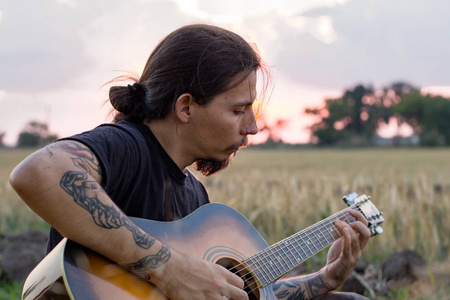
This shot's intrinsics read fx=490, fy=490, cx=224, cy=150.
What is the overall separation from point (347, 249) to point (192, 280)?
0.94 metres

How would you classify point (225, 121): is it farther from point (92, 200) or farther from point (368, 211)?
point (368, 211)

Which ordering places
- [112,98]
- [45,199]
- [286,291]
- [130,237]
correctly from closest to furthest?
[45,199], [130,237], [112,98], [286,291]

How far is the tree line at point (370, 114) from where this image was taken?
3071 inches

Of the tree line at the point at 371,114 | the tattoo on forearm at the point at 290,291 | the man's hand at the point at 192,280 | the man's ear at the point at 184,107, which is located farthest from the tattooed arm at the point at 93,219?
the tree line at the point at 371,114

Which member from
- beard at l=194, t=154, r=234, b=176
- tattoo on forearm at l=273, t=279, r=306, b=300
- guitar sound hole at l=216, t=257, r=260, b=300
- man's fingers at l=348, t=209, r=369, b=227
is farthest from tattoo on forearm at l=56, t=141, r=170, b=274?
man's fingers at l=348, t=209, r=369, b=227

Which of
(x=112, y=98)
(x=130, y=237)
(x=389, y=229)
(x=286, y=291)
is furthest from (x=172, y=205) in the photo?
(x=389, y=229)

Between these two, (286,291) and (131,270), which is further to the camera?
(286,291)

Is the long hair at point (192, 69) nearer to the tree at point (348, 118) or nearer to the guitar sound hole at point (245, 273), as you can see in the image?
the guitar sound hole at point (245, 273)

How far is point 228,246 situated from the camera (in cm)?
209

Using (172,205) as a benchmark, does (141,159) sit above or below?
above

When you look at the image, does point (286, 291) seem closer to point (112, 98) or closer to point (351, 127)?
point (112, 98)

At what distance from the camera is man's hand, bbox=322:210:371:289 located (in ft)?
7.71

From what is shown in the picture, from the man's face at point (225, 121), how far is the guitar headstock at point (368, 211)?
2.62 feet

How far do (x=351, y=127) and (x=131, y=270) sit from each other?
85905 mm
